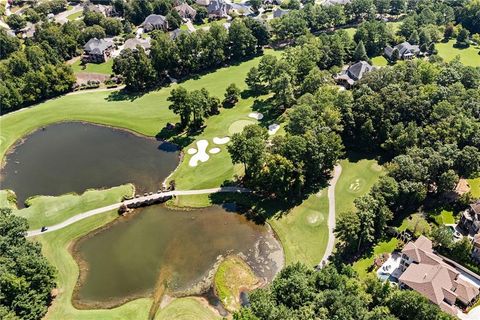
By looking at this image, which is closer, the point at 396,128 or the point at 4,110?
the point at 396,128

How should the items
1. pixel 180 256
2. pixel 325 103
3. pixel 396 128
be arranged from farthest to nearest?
1. pixel 325 103
2. pixel 396 128
3. pixel 180 256

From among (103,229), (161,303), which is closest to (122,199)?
(103,229)

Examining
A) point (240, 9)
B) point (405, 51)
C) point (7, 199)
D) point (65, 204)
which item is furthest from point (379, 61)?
point (7, 199)

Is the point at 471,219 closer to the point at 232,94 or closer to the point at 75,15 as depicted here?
the point at 232,94

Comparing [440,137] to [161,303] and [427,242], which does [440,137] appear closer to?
[427,242]

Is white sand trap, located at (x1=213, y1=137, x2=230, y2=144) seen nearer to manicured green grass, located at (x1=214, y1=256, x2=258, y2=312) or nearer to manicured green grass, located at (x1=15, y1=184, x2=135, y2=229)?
manicured green grass, located at (x1=15, y1=184, x2=135, y2=229)

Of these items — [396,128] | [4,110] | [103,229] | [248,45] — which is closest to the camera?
[103,229]
